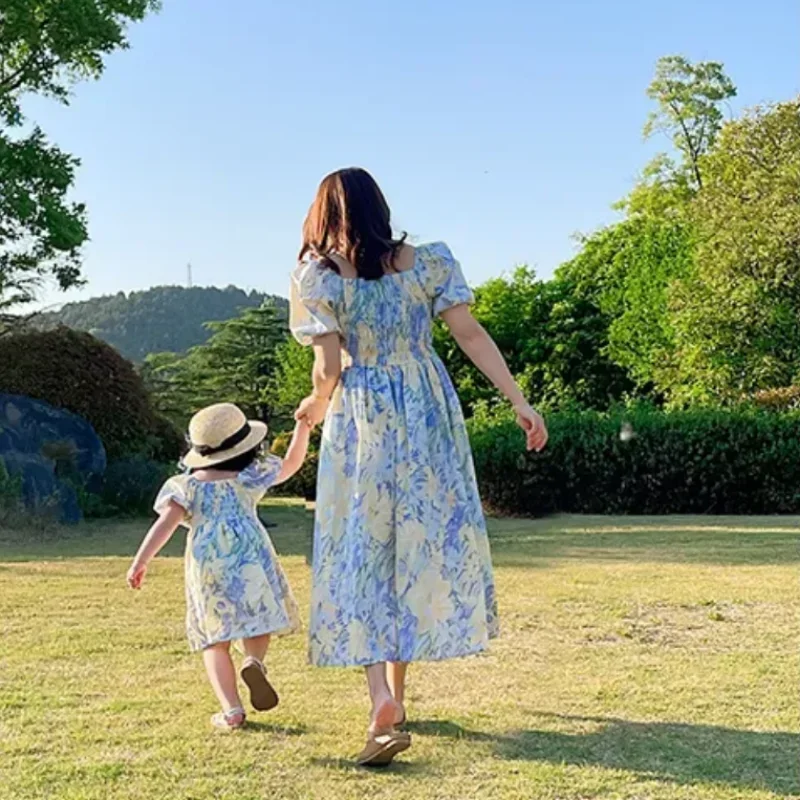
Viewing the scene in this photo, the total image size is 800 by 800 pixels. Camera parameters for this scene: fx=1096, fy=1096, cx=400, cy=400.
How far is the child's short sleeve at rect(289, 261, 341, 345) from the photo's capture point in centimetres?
332

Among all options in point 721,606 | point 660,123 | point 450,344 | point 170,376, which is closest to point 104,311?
point 170,376

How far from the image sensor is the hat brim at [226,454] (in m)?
3.65

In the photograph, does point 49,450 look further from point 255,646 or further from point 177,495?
point 255,646

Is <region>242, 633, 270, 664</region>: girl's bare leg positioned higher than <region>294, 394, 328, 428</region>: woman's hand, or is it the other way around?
<region>294, 394, 328, 428</region>: woman's hand

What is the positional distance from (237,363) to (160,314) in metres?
6.38

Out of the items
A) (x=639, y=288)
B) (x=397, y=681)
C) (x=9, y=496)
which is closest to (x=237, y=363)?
(x=639, y=288)

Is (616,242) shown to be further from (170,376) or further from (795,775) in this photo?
(795,775)

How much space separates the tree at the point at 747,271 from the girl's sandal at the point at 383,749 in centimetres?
1799

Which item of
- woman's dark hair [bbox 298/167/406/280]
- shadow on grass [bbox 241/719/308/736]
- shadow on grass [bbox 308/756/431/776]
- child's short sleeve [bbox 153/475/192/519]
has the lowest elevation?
shadow on grass [bbox 308/756/431/776]

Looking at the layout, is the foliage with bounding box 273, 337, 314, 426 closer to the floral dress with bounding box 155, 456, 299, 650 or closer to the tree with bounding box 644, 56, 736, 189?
the tree with bounding box 644, 56, 736, 189

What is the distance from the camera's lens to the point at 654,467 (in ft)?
47.8

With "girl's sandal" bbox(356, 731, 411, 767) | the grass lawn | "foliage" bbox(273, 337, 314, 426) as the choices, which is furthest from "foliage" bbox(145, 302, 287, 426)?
"girl's sandal" bbox(356, 731, 411, 767)

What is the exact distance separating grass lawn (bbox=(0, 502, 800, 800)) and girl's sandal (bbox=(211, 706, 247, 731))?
52 mm

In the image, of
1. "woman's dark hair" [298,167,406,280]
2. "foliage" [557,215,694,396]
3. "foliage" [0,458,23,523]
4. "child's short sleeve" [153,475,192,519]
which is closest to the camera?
"woman's dark hair" [298,167,406,280]
